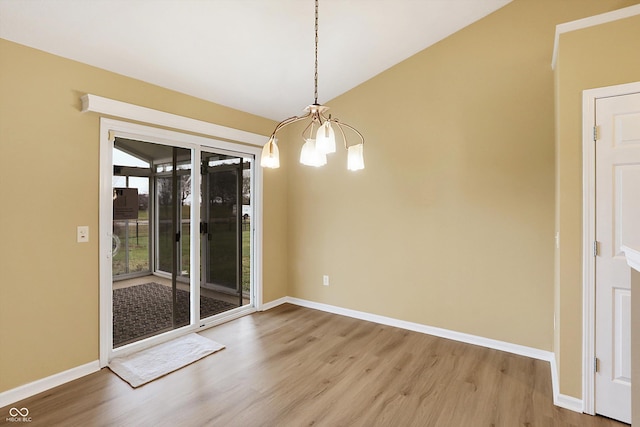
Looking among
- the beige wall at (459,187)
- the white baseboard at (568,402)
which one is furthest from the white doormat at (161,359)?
the white baseboard at (568,402)

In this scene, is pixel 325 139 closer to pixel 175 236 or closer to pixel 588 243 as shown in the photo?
pixel 588 243

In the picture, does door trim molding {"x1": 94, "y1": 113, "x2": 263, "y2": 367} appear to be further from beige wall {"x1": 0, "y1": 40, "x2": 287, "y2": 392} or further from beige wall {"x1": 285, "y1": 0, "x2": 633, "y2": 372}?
beige wall {"x1": 285, "y1": 0, "x2": 633, "y2": 372}

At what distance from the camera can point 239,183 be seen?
4152 millimetres

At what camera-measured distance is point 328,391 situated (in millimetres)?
2430

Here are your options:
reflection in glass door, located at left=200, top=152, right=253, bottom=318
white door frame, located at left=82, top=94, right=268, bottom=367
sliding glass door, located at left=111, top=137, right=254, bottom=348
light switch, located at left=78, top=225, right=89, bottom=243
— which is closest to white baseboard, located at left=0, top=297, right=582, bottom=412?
white door frame, located at left=82, top=94, right=268, bottom=367

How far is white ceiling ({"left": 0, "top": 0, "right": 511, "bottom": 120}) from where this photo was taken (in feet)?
7.45

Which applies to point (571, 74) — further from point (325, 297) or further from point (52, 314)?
point (52, 314)

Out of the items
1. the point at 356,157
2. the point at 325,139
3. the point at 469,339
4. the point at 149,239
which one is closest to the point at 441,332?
the point at 469,339

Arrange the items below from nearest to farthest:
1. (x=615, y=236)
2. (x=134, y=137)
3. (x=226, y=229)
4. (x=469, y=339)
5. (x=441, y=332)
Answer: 1. (x=615, y=236)
2. (x=134, y=137)
3. (x=469, y=339)
4. (x=441, y=332)
5. (x=226, y=229)

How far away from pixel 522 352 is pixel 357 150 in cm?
260

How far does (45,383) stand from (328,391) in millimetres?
2203

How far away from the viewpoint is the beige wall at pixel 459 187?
2924 mm

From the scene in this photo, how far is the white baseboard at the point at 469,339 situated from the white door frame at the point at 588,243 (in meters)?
0.13

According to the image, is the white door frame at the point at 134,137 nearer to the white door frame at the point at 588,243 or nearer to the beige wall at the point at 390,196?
the beige wall at the point at 390,196
